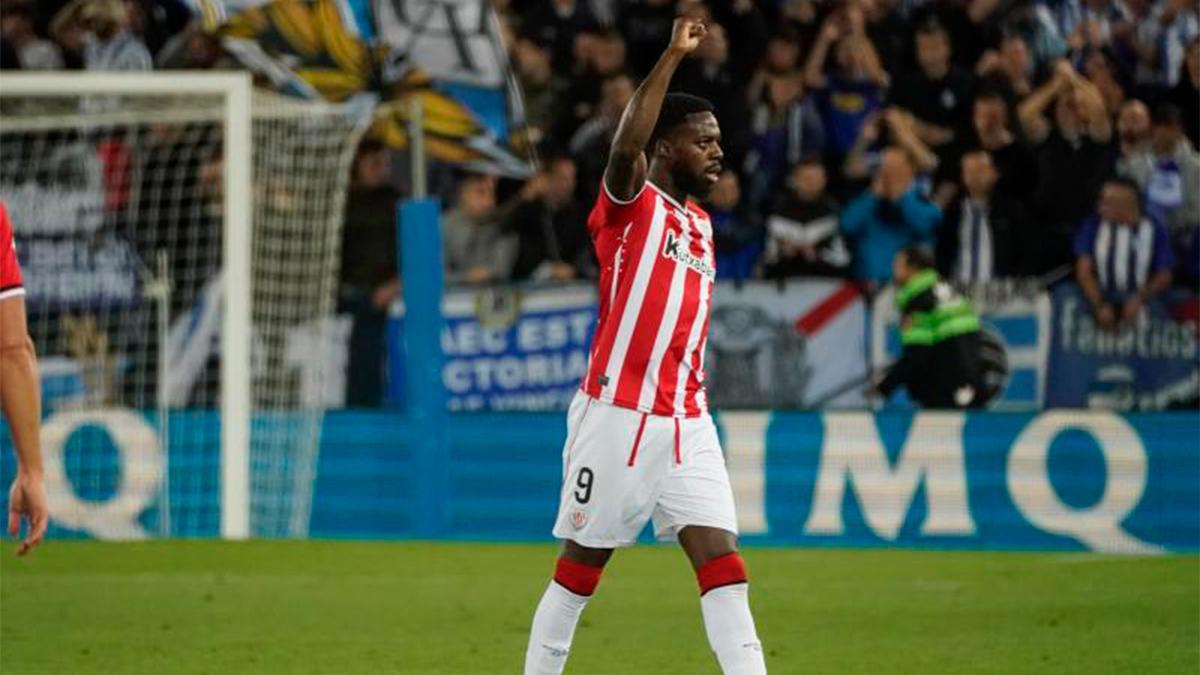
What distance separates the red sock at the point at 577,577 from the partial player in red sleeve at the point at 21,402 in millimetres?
2351

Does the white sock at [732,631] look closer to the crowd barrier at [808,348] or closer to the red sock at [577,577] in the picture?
the red sock at [577,577]

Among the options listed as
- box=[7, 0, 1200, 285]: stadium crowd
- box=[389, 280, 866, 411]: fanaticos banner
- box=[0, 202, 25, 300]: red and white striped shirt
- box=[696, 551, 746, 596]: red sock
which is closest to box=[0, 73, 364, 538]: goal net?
box=[7, 0, 1200, 285]: stadium crowd

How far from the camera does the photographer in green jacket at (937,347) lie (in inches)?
643

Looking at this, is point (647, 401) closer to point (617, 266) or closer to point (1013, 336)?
point (617, 266)

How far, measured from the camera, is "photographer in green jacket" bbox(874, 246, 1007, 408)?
53.6 feet

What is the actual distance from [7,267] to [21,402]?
1.20ft

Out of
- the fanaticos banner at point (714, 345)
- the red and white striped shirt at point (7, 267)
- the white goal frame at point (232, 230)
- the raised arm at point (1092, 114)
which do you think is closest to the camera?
the red and white striped shirt at point (7, 267)

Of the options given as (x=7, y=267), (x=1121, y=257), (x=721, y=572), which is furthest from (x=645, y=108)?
(x=1121, y=257)

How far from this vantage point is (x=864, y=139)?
18.2 meters

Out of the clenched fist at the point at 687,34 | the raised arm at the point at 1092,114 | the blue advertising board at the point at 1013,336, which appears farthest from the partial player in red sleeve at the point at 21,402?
the raised arm at the point at 1092,114

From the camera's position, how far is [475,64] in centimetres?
1806

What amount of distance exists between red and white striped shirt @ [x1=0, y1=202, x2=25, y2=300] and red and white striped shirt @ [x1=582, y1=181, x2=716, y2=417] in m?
2.32

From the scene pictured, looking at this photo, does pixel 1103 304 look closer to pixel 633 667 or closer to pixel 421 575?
pixel 421 575

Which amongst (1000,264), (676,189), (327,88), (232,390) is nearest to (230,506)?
(232,390)
